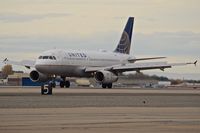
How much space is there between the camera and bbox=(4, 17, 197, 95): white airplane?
73562 mm

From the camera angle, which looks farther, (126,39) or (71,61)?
(126,39)

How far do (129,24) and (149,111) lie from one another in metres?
60.1

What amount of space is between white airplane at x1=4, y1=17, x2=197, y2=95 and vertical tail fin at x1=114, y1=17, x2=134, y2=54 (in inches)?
122

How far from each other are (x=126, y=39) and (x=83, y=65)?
13.7 meters

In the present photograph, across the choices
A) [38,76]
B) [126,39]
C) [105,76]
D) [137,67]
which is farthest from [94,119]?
[126,39]

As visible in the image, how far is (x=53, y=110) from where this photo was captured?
30688 mm

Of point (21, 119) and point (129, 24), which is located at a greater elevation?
point (129, 24)

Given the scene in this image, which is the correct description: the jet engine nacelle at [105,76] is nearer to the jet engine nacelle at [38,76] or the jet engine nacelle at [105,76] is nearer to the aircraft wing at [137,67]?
the aircraft wing at [137,67]

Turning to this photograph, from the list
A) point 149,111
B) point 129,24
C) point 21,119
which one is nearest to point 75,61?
point 129,24

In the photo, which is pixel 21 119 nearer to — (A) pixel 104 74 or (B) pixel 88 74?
(A) pixel 104 74

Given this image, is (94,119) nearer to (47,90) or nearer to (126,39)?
(47,90)

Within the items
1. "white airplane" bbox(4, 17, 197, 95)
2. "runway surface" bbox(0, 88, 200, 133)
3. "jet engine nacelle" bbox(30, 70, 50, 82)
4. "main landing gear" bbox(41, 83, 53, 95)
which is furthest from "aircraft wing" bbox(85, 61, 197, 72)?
"runway surface" bbox(0, 88, 200, 133)

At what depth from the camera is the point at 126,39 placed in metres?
89.4

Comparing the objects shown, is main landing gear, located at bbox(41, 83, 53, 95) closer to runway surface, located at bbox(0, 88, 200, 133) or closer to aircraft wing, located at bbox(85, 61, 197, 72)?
runway surface, located at bbox(0, 88, 200, 133)
